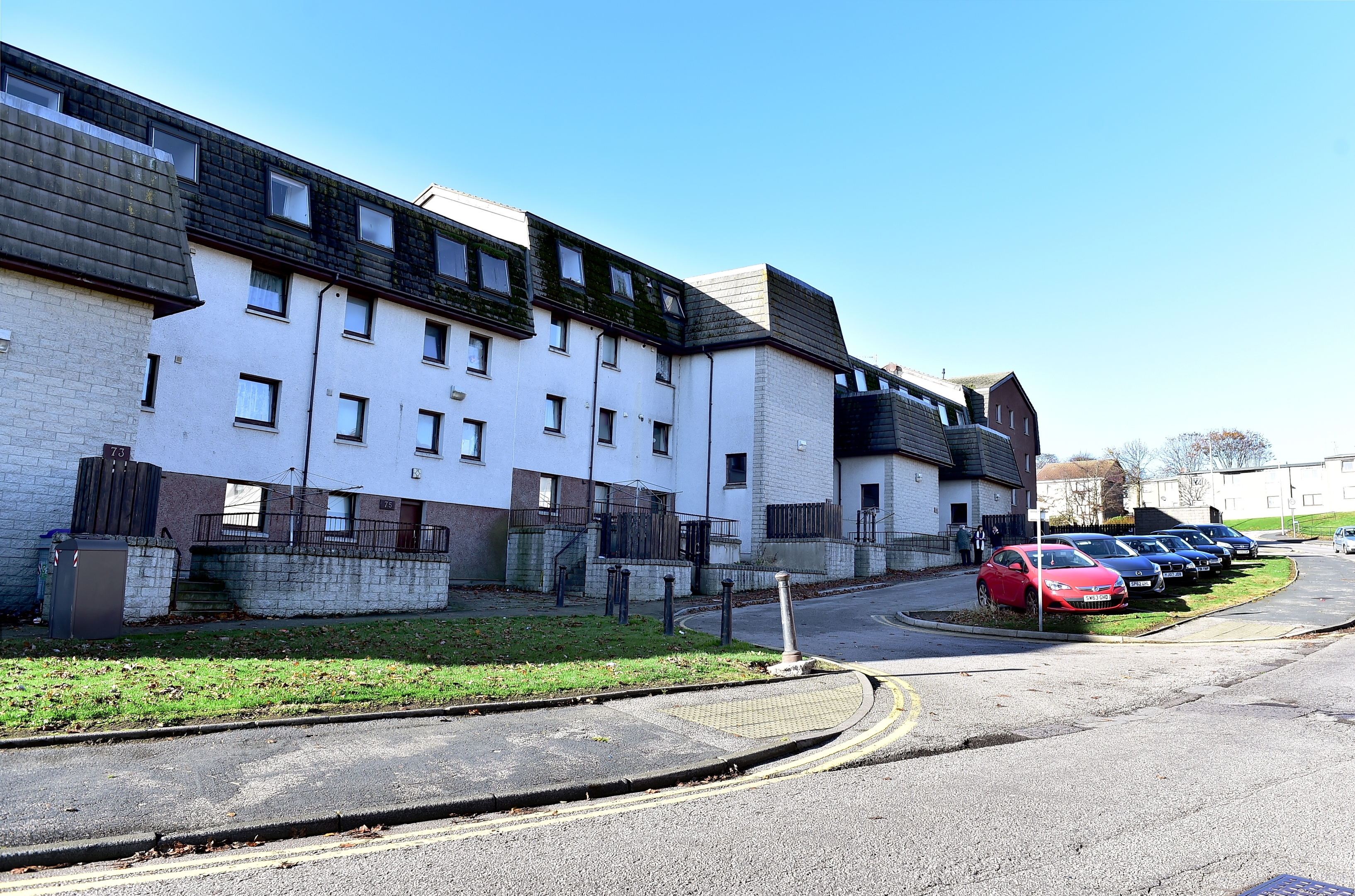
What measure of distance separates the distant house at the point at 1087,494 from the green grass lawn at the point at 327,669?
6018 cm

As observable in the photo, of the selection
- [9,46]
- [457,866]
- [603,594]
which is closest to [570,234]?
[603,594]

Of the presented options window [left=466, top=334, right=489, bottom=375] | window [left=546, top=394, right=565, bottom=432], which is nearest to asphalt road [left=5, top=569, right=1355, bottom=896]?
window [left=466, top=334, right=489, bottom=375]

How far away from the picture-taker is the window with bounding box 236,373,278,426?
2119 cm

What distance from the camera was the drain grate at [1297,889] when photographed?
4.37 metres

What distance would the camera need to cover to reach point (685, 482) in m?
32.9

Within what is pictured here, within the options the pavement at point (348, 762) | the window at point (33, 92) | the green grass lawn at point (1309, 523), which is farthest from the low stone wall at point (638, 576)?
the green grass lawn at point (1309, 523)

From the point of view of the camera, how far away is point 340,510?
22.8 m

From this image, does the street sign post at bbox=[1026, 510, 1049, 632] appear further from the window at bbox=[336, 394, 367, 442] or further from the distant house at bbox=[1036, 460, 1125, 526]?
the distant house at bbox=[1036, 460, 1125, 526]

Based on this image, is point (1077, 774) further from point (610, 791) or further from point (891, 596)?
point (891, 596)

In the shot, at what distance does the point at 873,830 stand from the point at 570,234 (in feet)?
88.3

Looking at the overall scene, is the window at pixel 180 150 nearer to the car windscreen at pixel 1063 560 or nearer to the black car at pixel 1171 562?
the car windscreen at pixel 1063 560

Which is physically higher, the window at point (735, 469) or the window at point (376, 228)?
the window at point (376, 228)

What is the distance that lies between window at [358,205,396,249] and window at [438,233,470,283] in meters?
1.48

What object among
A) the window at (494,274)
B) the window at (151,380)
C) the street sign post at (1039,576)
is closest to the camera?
the street sign post at (1039,576)
